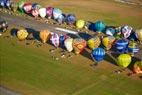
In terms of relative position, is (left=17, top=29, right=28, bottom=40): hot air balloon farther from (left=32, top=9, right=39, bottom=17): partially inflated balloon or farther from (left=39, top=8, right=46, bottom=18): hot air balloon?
(left=32, top=9, right=39, bottom=17): partially inflated balloon

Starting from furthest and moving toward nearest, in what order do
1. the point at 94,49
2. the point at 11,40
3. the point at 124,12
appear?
1. the point at 124,12
2. the point at 11,40
3. the point at 94,49

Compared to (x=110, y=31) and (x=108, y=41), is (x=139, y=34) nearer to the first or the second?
(x=110, y=31)

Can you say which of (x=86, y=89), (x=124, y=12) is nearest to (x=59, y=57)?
(x=86, y=89)

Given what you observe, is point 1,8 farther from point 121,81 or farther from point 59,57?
point 121,81

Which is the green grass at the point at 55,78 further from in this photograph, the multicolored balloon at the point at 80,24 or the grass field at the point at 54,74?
the multicolored balloon at the point at 80,24

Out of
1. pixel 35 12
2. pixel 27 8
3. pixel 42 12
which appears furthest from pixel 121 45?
pixel 27 8

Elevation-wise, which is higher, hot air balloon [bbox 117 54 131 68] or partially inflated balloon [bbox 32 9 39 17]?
partially inflated balloon [bbox 32 9 39 17]

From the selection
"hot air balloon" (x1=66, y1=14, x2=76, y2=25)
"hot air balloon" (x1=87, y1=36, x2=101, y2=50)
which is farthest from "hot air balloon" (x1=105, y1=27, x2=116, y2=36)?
"hot air balloon" (x1=66, y1=14, x2=76, y2=25)

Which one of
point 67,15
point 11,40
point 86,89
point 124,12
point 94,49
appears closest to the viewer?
point 86,89
